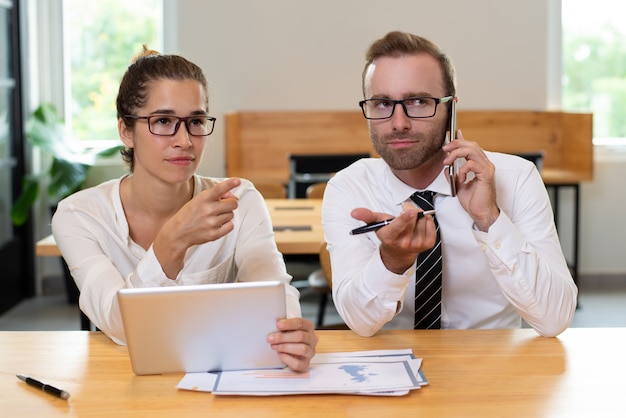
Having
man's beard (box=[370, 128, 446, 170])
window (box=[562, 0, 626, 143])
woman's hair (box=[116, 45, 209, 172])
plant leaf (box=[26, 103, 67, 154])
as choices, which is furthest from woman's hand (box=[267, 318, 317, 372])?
window (box=[562, 0, 626, 143])

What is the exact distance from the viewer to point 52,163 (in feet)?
18.4

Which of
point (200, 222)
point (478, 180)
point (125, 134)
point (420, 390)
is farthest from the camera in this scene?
point (125, 134)

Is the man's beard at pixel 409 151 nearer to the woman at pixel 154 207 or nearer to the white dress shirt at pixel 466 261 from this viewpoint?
the white dress shirt at pixel 466 261

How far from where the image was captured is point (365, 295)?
1897mm

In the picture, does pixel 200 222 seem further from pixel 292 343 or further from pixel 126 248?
pixel 126 248

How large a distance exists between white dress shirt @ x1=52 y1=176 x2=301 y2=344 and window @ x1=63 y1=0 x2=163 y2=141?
13.6ft

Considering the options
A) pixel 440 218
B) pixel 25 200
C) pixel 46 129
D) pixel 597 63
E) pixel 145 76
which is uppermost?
pixel 597 63

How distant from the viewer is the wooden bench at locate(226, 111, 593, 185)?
6.21 metres

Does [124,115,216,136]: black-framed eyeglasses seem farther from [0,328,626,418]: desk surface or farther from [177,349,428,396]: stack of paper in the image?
[177,349,428,396]: stack of paper

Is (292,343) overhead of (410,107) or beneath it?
beneath

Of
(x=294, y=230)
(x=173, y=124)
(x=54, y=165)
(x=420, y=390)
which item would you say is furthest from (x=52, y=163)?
(x=420, y=390)

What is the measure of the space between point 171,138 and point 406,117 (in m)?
0.56

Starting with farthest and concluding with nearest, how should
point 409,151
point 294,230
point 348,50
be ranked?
point 348,50, point 294,230, point 409,151

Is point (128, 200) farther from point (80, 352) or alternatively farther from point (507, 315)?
point (507, 315)
